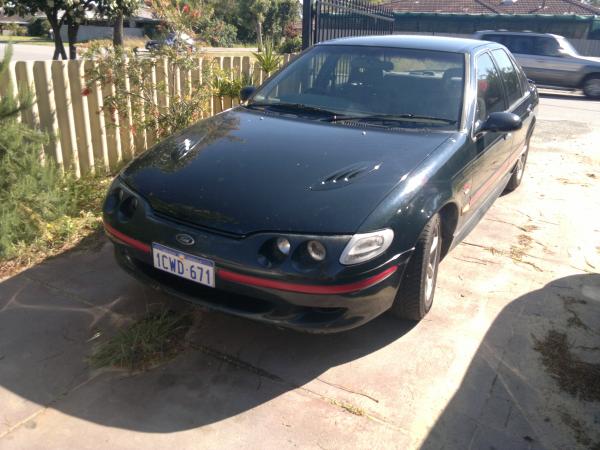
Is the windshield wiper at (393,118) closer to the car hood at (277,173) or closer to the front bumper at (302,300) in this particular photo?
the car hood at (277,173)

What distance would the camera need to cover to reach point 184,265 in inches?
100

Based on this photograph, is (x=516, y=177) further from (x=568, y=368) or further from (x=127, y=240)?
(x=127, y=240)

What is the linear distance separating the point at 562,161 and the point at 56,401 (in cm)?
695

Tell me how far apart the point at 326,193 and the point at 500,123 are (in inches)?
63.2

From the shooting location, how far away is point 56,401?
7.89 feet

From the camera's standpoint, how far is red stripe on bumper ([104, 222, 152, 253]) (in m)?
2.67

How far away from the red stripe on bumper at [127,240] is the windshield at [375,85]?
158cm

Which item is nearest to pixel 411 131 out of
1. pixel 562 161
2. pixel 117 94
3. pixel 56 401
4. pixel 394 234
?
pixel 394 234

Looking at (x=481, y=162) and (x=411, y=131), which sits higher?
(x=411, y=131)

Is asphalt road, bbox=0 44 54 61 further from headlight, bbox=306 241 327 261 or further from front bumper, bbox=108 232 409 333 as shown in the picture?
headlight, bbox=306 241 327 261

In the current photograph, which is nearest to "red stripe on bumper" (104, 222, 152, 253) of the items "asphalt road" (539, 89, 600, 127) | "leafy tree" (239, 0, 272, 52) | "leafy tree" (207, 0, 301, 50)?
"asphalt road" (539, 89, 600, 127)

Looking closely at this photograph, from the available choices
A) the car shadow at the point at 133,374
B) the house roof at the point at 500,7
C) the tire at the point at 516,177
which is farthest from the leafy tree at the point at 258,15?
the car shadow at the point at 133,374

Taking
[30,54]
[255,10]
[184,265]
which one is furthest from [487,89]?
[255,10]

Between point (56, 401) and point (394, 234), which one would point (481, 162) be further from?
point (56, 401)
